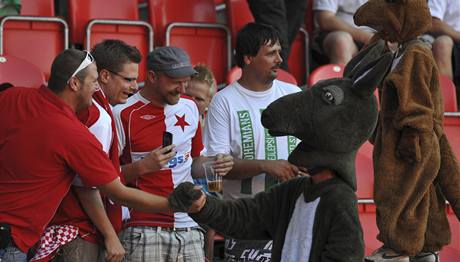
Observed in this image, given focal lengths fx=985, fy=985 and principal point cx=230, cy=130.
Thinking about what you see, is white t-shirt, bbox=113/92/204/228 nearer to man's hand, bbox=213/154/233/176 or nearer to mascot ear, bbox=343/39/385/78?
man's hand, bbox=213/154/233/176

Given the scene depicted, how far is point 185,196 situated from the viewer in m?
3.79

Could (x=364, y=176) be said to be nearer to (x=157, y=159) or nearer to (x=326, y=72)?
(x=326, y=72)

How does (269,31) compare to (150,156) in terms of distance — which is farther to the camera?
(269,31)

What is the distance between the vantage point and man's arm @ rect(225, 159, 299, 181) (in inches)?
196

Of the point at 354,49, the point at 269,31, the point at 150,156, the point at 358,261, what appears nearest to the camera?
the point at 358,261

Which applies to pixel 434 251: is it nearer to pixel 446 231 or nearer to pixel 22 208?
pixel 446 231

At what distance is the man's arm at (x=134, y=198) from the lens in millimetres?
4281

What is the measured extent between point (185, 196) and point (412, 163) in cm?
157

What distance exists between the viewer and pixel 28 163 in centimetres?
421

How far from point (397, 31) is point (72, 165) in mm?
1967

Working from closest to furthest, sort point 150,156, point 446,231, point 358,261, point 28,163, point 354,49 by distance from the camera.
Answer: point 358,261
point 28,163
point 150,156
point 446,231
point 354,49

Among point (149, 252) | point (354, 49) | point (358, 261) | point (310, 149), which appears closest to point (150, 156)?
point (149, 252)

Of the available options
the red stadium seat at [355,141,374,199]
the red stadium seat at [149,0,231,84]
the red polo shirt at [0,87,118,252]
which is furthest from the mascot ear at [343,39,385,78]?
the red stadium seat at [149,0,231,84]

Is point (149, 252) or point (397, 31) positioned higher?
point (397, 31)
